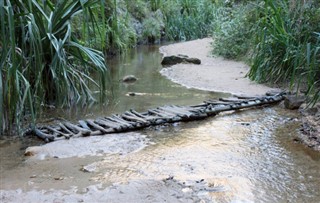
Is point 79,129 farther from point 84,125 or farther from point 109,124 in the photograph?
point 109,124

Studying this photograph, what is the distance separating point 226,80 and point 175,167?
15.8 ft

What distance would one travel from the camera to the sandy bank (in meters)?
6.96

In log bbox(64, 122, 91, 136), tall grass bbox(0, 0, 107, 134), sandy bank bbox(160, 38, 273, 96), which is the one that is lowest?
log bbox(64, 122, 91, 136)

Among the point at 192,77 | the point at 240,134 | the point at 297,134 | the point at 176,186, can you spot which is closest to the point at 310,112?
the point at 297,134

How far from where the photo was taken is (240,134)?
4320 mm

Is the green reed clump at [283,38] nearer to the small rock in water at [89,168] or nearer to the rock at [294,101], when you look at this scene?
the rock at [294,101]

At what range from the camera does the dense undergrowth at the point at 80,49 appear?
380cm

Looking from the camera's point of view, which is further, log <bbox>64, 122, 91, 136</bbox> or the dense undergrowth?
log <bbox>64, 122, 91, 136</bbox>

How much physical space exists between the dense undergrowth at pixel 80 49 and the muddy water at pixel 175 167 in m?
0.58

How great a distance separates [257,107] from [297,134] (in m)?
1.42

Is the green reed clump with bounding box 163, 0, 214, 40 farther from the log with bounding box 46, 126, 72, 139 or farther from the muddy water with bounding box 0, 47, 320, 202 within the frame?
the log with bounding box 46, 126, 72, 139

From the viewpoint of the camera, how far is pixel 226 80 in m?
7.84

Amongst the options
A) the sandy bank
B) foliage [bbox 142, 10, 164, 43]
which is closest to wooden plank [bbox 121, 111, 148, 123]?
the sandy bank

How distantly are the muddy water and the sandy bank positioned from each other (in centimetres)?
217
